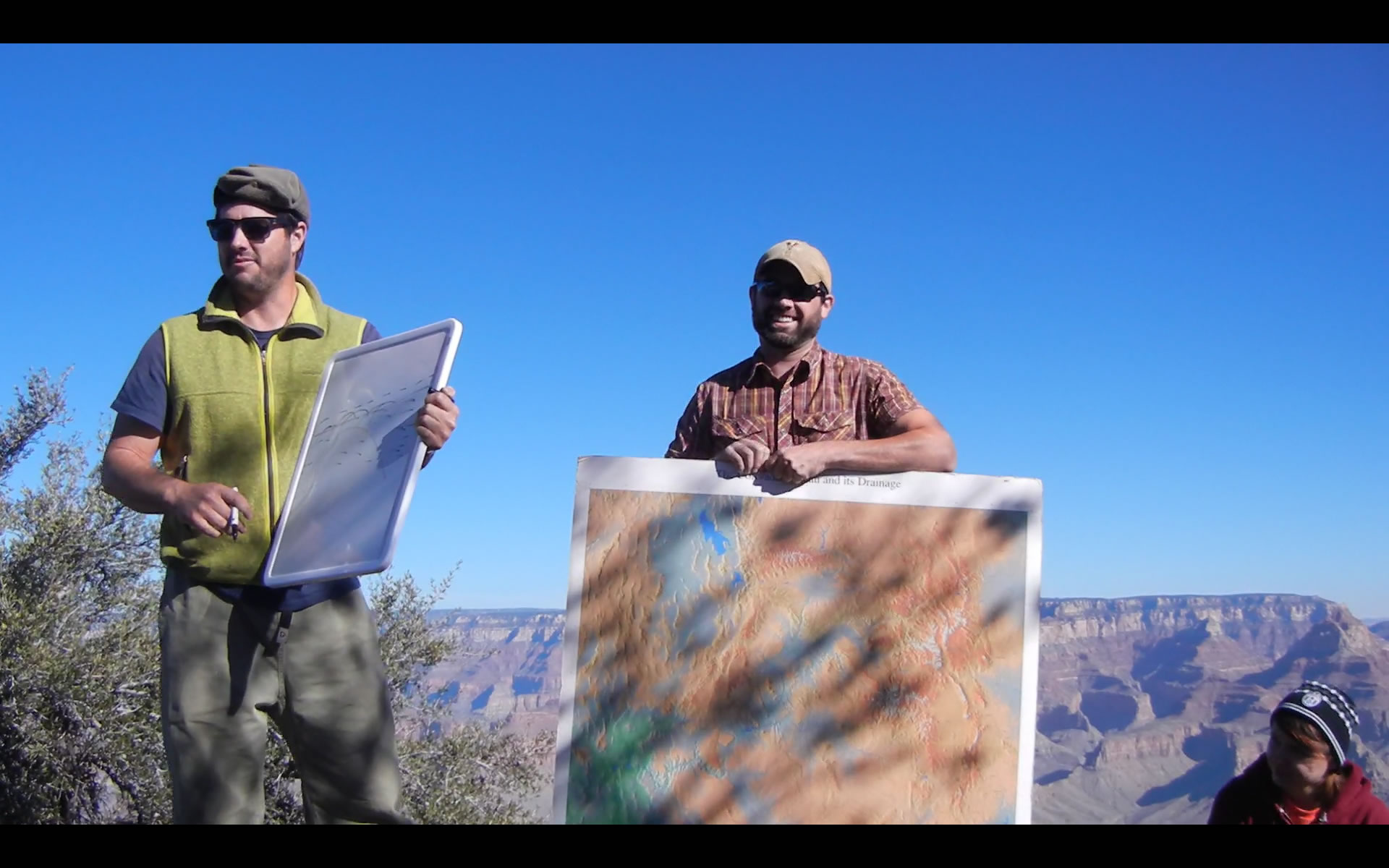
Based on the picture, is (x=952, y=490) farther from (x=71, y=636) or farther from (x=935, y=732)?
(x=71, y=636)

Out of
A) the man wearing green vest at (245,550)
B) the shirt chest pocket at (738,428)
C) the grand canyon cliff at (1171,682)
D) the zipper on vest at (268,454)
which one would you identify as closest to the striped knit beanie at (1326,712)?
the shirt chest pocket at (738,428)

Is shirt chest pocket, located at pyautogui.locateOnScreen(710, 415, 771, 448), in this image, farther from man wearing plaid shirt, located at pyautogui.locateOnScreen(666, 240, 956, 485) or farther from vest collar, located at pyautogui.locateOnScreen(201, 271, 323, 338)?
vest collar, located at pyautogui.locateOnScreen(201, 271, 323, 338)

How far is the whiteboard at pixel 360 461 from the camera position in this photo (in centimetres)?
251

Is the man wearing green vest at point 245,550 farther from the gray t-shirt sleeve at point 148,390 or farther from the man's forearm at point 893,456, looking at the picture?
the man's forearm at point 893,456

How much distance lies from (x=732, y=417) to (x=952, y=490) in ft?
2.50

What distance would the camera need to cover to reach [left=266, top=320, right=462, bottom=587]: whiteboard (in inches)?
98.8

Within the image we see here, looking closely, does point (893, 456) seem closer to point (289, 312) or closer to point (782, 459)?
point (782, 459)

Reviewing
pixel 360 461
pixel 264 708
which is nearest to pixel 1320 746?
pixel 360 461

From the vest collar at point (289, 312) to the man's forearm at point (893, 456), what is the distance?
1.46 metres

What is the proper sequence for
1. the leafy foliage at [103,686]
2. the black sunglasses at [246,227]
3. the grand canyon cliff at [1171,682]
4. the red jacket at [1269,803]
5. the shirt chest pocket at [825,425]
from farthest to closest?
the grand canyon cliff at [1171,682]
the leafy foliage at [103,686]
the shirt chest pocket at [825,425]
the red jacket at [1269,803]
the black sunglasses at [246,227]

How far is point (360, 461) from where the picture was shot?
2660mm

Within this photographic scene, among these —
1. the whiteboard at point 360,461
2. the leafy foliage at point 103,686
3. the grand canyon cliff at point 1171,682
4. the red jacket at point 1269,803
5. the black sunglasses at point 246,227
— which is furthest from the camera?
the grand canyon cliff at point 1171,682

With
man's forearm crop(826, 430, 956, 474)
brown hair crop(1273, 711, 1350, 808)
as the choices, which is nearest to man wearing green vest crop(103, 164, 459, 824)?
man's forearm crop(826, 430, 956, 474)

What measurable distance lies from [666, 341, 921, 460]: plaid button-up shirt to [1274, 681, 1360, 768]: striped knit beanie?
4.49ft
